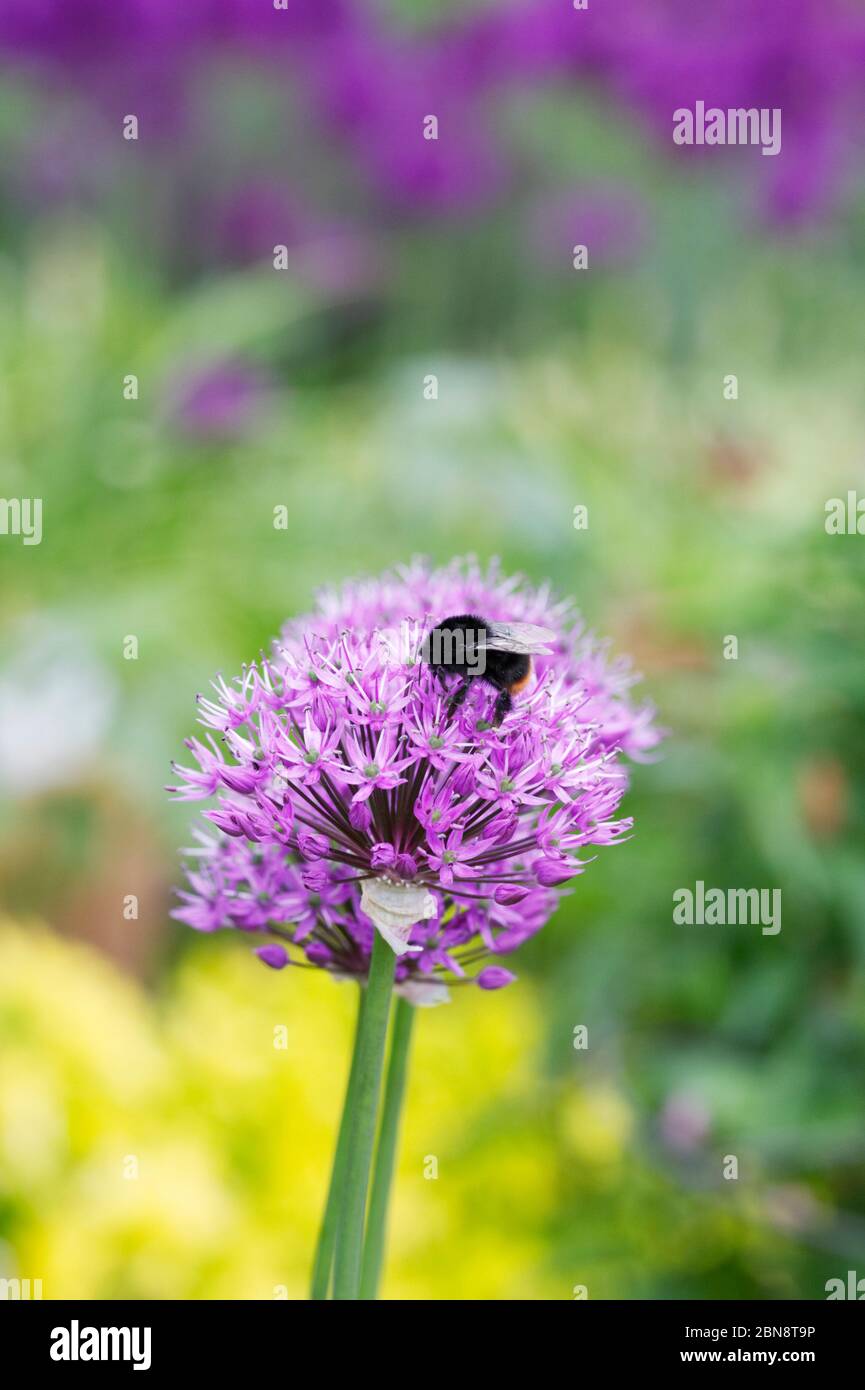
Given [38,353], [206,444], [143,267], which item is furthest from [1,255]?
[206,444]

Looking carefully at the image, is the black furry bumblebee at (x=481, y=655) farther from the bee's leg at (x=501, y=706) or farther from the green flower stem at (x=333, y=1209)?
the green flower stem at (x=333, y=1209)

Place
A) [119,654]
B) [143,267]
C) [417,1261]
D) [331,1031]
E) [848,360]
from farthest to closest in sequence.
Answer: [143,267] < [848,360] < [119,654] < [331,1031] < [417,1261]

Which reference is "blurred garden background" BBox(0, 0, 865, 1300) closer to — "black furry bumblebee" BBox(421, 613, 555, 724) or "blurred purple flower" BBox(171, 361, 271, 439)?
"blurred purple flower" BBox(171, 361, 271, 439)

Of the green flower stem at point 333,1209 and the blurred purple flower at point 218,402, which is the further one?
the blurred purple flower at point 218,402

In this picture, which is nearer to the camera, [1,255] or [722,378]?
[722,378]

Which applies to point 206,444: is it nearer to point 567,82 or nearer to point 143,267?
point 143,267

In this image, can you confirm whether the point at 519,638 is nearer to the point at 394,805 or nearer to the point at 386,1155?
the point at 394,805

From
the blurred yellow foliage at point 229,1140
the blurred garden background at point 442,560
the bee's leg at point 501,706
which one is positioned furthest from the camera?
the blurred garden background at point 442,560

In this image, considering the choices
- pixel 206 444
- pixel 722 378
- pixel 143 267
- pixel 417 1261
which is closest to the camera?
pixel 417 1261

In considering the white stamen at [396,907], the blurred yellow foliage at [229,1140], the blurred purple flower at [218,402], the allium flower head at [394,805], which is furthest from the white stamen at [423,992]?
the blurred purple flower at [218,402]
